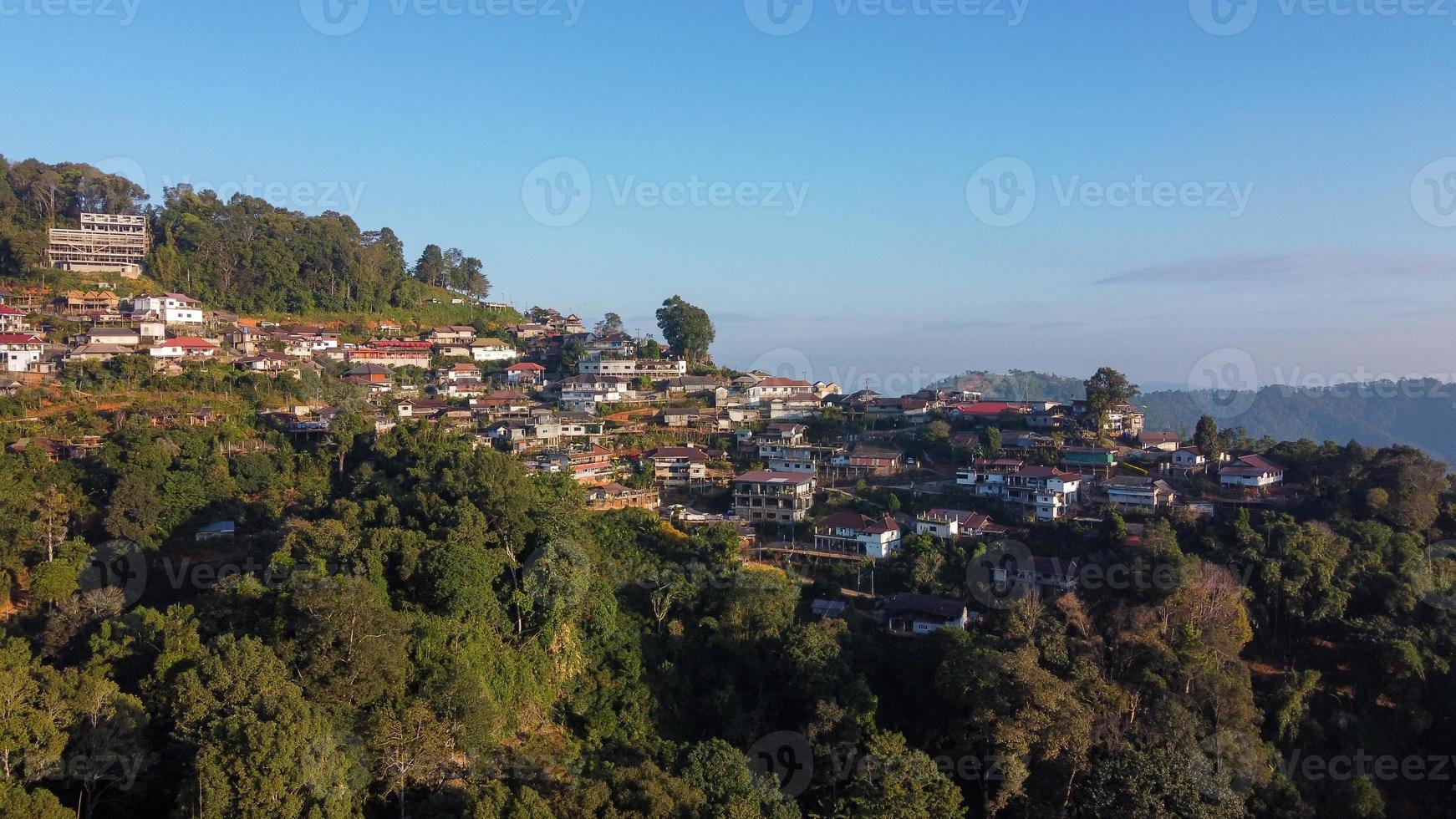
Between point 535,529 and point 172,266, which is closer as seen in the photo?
point 535,529

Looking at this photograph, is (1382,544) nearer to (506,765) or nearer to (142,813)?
(506,765)

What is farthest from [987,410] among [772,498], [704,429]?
[772,498]

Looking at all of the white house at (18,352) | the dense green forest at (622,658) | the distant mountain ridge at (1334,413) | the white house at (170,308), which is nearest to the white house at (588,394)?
the dense green forest at (622,658)

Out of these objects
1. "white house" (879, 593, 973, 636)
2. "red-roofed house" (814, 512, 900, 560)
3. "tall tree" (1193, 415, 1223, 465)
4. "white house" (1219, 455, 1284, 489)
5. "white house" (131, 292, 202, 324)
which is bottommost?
"white house" (879, 593, 973, 636)

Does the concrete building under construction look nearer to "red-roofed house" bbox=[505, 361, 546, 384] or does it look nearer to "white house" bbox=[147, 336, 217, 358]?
"white house" bbox=[147, 336, 217, 358]

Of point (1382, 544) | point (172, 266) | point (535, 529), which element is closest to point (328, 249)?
point (172, 266)

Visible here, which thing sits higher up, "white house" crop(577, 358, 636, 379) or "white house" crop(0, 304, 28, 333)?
"white house" crop(0, 304, 28, 333)

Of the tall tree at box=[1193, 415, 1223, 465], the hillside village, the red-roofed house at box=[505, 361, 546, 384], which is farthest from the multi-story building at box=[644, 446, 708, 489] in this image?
the tall tree at box=[1193, 415, 1223, 465]

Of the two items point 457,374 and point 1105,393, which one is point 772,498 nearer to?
point 1105,393
